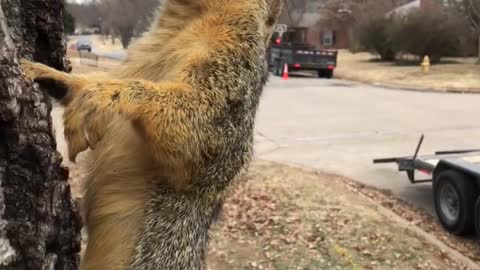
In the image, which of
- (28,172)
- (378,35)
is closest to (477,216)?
(28,172)

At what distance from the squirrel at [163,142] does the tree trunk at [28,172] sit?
0.09 meters

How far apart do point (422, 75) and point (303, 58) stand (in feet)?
18.8

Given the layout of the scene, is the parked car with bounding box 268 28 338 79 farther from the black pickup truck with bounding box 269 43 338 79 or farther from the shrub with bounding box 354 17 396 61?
the shrub with bounding box 354 17 396 61

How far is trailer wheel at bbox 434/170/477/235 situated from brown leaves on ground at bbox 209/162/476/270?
34.0 inches

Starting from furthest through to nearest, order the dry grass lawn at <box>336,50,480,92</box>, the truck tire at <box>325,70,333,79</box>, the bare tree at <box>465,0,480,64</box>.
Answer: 1. the bare tree at <box>465,0,480,64</box>
2. the truck tire at <box>325,70,333,79</box>
3. the dry grass lawn at <box>336,50,480,92</box>

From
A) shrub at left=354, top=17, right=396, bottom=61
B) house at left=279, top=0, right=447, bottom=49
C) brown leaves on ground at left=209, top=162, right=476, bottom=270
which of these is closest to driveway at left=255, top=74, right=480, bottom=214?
brown leaves on ground at left=209, top=162, right=476, bottom=270

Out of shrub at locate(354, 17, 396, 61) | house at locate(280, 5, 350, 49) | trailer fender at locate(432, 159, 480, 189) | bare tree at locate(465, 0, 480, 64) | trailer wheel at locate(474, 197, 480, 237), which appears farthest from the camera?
house at locate(280, 5, 350, 49)

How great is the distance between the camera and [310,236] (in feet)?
21.5

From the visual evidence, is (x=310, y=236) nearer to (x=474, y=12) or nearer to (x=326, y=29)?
(x=474, y=12)

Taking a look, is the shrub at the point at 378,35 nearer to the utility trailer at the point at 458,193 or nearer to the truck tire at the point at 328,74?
the truck tire at the point at 328,74

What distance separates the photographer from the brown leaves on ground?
597 cm

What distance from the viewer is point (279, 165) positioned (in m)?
10.4

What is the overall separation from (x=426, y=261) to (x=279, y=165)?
14.5 feet

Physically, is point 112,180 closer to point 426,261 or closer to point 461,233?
point 426,261
